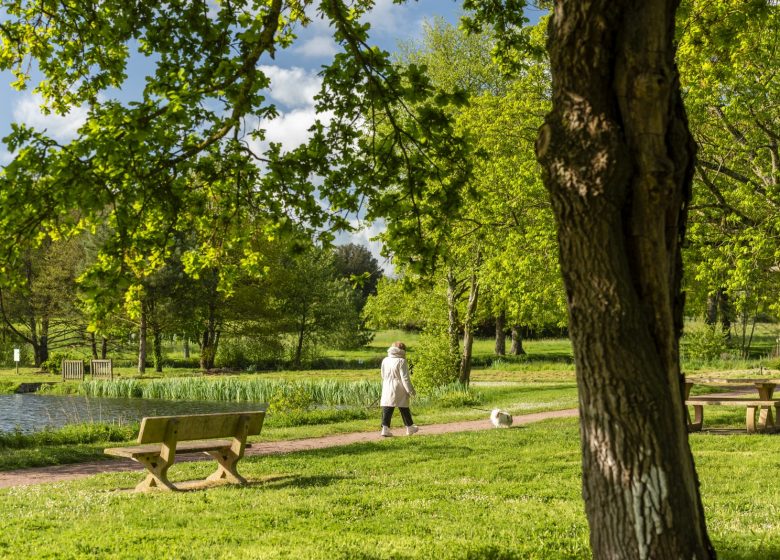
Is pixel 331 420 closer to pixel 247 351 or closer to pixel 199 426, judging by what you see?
pixel 199 426

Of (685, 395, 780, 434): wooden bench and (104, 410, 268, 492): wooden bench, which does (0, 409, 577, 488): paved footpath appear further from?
(685, 395, 780, 434): wooden bench

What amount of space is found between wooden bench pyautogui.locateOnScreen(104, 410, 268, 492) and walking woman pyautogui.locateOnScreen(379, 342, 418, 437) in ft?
15.1

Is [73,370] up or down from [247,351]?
down

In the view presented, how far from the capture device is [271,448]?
13.7 m

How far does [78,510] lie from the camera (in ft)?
26.0

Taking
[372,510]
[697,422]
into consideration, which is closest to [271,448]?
[372,510]

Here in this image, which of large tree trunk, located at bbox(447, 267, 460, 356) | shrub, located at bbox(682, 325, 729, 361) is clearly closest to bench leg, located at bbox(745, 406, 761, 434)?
large tree trunk, located at bbox(447, 267, 460, 356)

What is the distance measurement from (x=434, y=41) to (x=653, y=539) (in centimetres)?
3098

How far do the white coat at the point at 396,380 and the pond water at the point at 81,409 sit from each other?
8.17m

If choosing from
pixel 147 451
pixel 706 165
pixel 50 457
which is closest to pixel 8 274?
pixel 147 451

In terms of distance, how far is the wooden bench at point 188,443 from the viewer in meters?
9.25

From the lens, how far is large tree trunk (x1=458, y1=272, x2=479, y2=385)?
85.6ft

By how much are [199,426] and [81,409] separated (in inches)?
649

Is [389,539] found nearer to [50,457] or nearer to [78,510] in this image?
[78,510]
